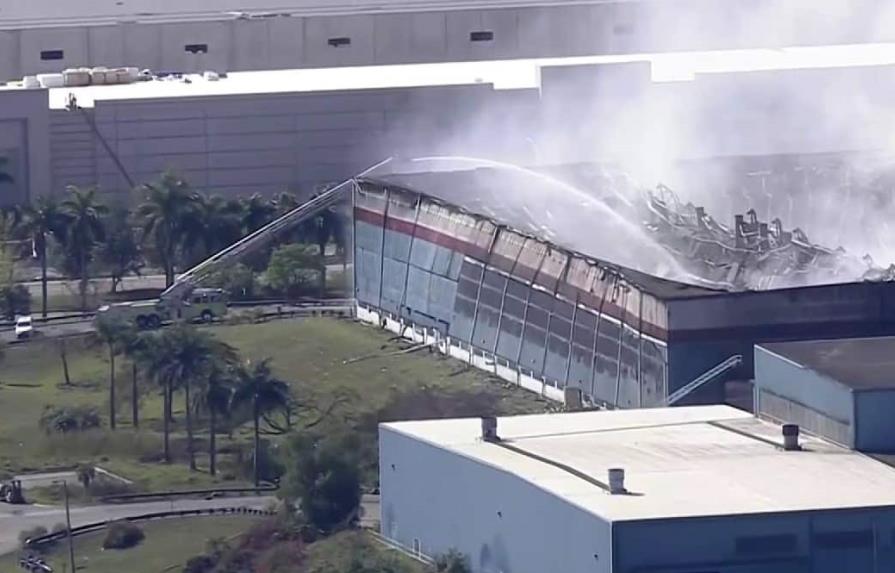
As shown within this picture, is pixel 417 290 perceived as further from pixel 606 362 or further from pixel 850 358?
pixel 850 358

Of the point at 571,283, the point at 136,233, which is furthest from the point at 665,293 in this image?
the point at 136,233

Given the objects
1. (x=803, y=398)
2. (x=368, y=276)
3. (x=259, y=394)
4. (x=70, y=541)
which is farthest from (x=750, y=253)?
(x=70, y=541)

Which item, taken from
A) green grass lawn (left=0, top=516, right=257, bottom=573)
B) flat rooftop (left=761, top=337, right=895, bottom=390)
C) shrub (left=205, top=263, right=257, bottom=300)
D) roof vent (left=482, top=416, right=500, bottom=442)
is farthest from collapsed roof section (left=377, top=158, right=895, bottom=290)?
green grass lawn (left=0, top=516, right=257, bottom=573)

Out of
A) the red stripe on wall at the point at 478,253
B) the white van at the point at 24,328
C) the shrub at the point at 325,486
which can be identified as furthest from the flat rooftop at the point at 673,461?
the white van at the point at 24,328

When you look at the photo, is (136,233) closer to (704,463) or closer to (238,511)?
(238,511)

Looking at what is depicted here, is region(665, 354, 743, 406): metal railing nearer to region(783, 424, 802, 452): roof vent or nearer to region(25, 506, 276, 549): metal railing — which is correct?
region(25, 506, 276, 549): metal railing

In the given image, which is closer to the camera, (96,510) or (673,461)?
(673,461)

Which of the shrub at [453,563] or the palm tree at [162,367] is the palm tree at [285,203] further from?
the shrub at [453,563]
